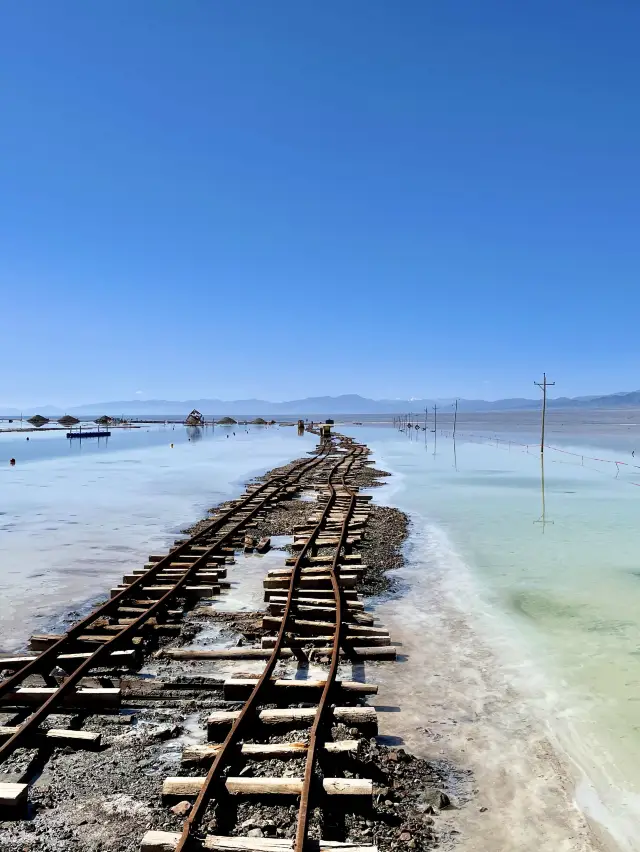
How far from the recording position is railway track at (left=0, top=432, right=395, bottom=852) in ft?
17.0

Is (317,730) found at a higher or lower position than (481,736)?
higher

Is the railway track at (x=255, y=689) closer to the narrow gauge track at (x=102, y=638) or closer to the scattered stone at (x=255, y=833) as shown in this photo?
the narrow gauge track at (x=102, y=638)

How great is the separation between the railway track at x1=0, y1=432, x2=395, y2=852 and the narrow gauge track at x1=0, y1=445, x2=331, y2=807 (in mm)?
19

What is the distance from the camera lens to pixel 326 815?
17.0 ft

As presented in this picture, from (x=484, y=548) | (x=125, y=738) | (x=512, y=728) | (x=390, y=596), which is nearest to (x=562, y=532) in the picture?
(x=484, y=548)

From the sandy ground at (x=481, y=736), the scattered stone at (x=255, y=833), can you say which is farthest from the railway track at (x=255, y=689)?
the sandy ground at (x=481, y=736)

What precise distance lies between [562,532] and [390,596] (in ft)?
27.2

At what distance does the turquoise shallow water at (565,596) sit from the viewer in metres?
6.79

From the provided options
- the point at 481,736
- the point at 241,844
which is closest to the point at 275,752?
the point at 241,844

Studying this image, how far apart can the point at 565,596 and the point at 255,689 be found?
7.82 metres

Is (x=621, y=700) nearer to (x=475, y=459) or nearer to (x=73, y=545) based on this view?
(x=73, y=545)

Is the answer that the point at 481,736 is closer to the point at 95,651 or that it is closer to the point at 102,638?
the point at 95,651

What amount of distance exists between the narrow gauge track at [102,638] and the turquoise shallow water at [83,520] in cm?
116

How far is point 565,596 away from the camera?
40.5 feet
